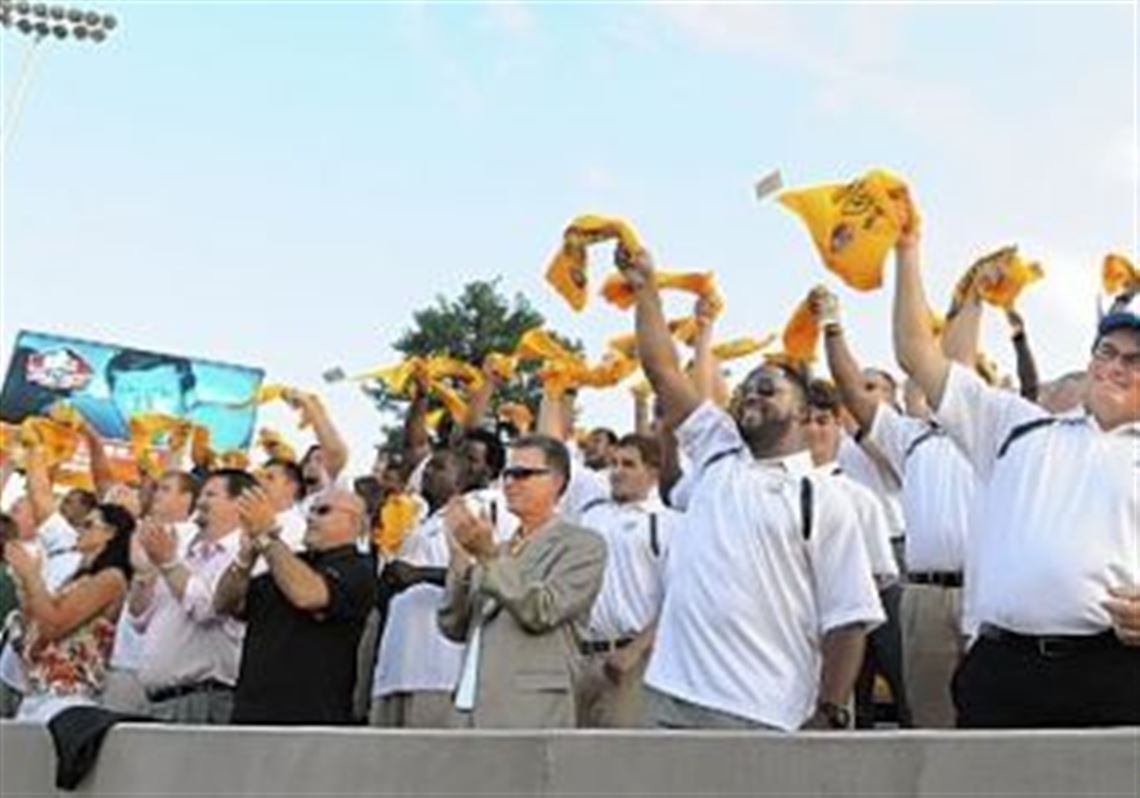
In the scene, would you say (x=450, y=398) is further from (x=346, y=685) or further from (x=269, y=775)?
(x=269, y=775)

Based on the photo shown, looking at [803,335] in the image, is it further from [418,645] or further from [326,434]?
[326,434]

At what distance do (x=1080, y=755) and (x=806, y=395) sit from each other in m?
2.60

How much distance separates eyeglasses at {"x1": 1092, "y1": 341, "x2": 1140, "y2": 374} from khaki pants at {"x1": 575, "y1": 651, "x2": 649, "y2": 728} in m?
2.69

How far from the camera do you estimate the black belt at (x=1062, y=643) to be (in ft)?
18.3

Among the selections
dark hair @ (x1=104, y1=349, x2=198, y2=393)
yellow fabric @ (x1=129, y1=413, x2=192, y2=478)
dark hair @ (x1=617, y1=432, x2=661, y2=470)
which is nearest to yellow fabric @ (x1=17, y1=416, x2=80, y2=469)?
yellow fabric @ (x1=129, y1=413, x2=192, y2=478)

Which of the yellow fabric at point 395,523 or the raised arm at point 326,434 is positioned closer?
the yellow fabric at point 395,523

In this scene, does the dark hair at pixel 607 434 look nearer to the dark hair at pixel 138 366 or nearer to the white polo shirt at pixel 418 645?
the white polo shirt at pixel 418 645

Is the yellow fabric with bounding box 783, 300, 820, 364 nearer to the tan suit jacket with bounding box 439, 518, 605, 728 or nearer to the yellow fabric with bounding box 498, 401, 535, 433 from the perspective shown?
the tan suit jacket with bounding box 439, 518, 605, 728

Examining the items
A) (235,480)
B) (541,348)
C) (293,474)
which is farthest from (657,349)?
(541,348)

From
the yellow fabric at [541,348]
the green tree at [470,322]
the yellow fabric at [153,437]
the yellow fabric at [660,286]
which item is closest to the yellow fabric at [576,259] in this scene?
the yellow fabric at [660,286]

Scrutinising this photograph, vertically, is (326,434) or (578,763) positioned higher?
(326,434)

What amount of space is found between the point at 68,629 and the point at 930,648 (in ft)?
11.6

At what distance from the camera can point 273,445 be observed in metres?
11.8

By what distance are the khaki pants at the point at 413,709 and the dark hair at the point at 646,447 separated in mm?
1318
